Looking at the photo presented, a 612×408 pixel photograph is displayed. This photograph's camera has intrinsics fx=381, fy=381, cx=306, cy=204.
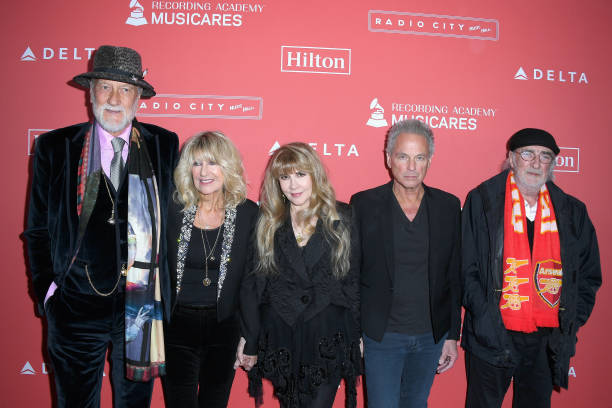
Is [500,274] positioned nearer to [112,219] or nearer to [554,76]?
[554,76]

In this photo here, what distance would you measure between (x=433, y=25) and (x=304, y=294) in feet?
7.75

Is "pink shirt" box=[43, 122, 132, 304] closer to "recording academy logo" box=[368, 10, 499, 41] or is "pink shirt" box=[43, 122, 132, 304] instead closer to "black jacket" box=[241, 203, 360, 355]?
"black jacket" box=[241, 203, 360, 355]

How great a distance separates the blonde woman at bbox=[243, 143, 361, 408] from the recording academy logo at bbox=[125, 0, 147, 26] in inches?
65.7

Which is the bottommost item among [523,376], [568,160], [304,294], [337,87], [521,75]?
[523,376]

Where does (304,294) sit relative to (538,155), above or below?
below

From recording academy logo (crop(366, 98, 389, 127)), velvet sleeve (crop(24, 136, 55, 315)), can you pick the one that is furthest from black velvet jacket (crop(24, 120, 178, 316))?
recording academy logo (crop(366, 98, 389, 127))

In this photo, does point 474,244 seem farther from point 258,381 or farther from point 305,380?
point 258,381

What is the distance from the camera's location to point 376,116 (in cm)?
297

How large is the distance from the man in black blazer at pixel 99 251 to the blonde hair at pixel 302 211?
58 centimetres

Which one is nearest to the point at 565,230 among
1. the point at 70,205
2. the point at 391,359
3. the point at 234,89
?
the point at 391,359

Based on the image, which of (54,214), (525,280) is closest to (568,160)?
(525,280)

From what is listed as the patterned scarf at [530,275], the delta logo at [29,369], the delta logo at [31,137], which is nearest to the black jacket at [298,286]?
the patterned scarf at [530,275]

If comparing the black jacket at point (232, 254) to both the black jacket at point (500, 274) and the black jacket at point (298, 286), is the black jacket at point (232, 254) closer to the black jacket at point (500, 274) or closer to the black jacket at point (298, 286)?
the black jacket at point (298, 286)

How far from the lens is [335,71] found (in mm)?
2938
